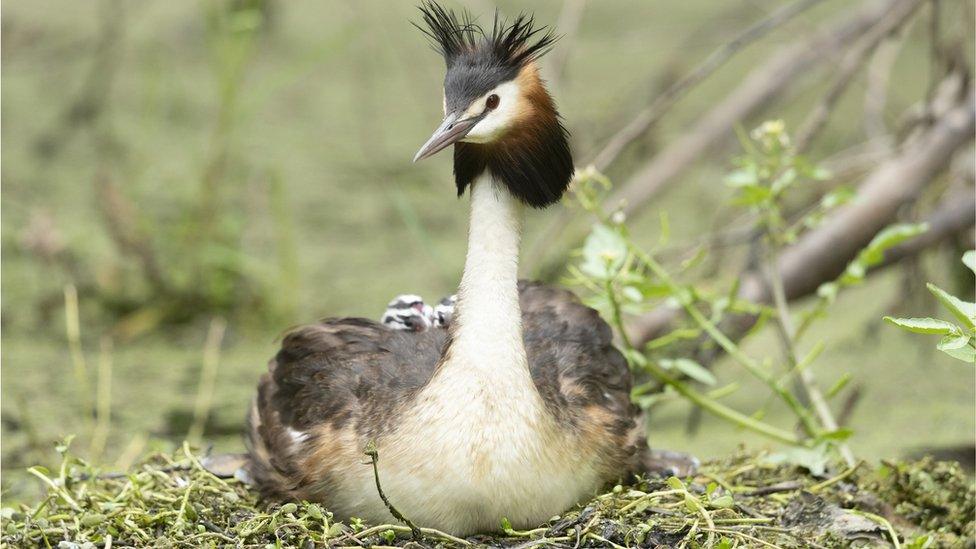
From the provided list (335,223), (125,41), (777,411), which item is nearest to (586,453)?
(777,411)

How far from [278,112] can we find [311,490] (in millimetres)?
5741

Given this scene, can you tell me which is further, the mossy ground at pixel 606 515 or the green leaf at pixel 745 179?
the green leaf at pixel 745 179

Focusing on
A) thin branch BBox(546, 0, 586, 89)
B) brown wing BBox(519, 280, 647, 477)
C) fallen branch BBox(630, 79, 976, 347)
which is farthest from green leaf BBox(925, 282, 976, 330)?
fallen branch BBox(630, 79, 976, 347)

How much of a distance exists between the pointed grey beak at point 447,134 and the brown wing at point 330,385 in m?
0.50

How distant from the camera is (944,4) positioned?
9398mm

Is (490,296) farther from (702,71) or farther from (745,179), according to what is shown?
(702,71)

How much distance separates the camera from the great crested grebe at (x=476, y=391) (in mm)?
2713

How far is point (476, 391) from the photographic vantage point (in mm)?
2742

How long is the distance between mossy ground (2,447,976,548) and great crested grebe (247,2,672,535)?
0.22 ft

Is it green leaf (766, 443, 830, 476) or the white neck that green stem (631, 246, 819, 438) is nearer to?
green leaf (766, 443, 830, 476)

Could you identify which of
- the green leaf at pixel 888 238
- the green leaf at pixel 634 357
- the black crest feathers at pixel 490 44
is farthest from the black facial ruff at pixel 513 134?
the green leaf at pixel 888 238

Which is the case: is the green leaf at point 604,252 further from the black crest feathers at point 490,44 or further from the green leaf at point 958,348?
the green leaf at point 958,348

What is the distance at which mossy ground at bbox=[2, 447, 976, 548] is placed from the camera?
2.78 metres

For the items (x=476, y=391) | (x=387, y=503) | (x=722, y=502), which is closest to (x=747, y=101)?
(x=722, y=502)
